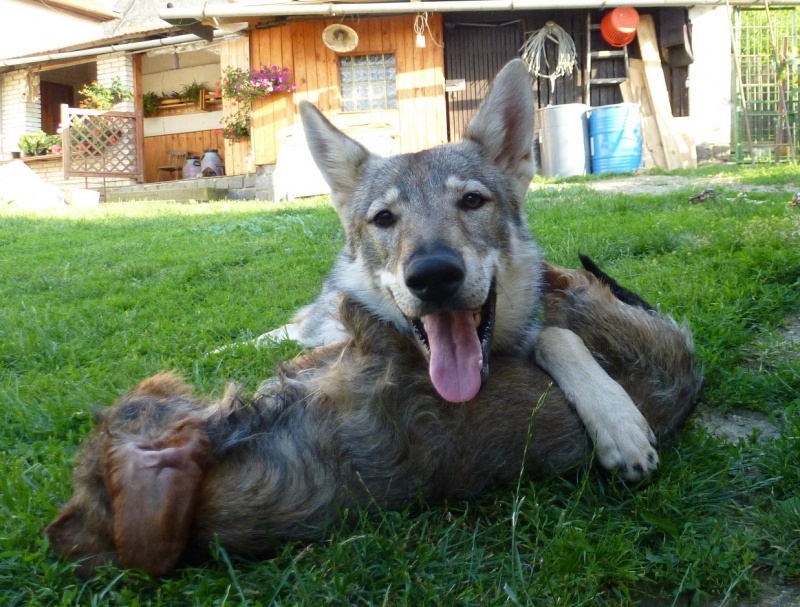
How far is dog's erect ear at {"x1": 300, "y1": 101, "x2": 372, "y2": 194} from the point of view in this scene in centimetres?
396

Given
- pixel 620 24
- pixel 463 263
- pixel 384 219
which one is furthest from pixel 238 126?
pixel 463 263

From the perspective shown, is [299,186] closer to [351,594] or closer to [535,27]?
[535,27]

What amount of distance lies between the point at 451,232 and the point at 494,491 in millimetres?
1150

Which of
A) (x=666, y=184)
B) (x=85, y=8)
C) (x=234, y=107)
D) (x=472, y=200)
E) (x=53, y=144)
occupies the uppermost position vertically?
(x=85, y=8)

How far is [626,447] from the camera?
2.34m

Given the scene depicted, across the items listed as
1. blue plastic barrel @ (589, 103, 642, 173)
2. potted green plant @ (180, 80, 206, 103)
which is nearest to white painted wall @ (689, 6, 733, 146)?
blue plastic barrel @ (589, 103, 642, 173)

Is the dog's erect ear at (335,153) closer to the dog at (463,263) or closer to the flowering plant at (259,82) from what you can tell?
the dog at (463,263)

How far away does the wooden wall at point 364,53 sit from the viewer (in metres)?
16.0

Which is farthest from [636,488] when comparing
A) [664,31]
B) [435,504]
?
[664,31]

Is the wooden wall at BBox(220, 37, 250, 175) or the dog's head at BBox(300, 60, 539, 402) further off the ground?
the wooden wall at BBox(220, 37, 250, 175)

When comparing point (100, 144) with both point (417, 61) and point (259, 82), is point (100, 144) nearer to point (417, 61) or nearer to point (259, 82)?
point (259, 82)

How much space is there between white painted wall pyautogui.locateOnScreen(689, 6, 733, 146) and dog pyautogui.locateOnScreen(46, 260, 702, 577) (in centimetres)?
1472

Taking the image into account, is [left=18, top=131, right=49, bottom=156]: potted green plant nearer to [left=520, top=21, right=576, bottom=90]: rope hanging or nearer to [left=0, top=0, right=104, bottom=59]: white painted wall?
[left=0, top=0, right=104, bottom=59]: white painted wall

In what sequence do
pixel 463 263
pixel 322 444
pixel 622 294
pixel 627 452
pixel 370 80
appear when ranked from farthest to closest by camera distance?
1. pixel 370 80
2. pixel 622 294
3. pixel 463 263
4. pixel 627 452
5. pixel 322 444
